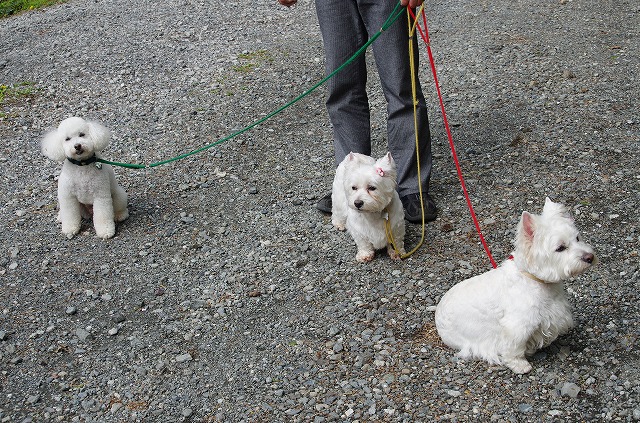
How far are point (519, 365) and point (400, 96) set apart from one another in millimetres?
2366

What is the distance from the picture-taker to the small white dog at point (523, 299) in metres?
3.60

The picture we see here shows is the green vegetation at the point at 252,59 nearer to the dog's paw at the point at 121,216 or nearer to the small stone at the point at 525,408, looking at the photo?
the dog's paw at the point at 121,216

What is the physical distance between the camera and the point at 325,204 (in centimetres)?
595

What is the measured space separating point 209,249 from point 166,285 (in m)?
0.53

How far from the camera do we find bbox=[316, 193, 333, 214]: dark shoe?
5914 millimetres

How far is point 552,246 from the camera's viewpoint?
3580 mm

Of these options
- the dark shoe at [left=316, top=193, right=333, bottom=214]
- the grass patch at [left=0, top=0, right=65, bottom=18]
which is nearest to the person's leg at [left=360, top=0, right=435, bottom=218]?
the dark shoe at [left=316, top=193, right=333, bottom=214]

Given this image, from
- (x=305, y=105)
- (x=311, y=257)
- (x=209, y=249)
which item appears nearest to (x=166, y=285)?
(x=209, y=249)

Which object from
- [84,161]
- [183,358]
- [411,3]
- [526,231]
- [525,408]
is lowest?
[183,358]

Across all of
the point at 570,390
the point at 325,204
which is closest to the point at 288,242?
the point at 325,204

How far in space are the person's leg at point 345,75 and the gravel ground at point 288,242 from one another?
2.28 ft

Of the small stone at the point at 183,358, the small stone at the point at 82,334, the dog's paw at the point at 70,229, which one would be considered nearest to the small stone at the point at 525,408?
the small stone at the point at 183,358

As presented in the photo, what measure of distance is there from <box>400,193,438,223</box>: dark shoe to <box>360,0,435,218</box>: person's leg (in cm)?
5

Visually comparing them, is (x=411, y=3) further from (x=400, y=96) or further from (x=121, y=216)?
(x=121, y=216)
